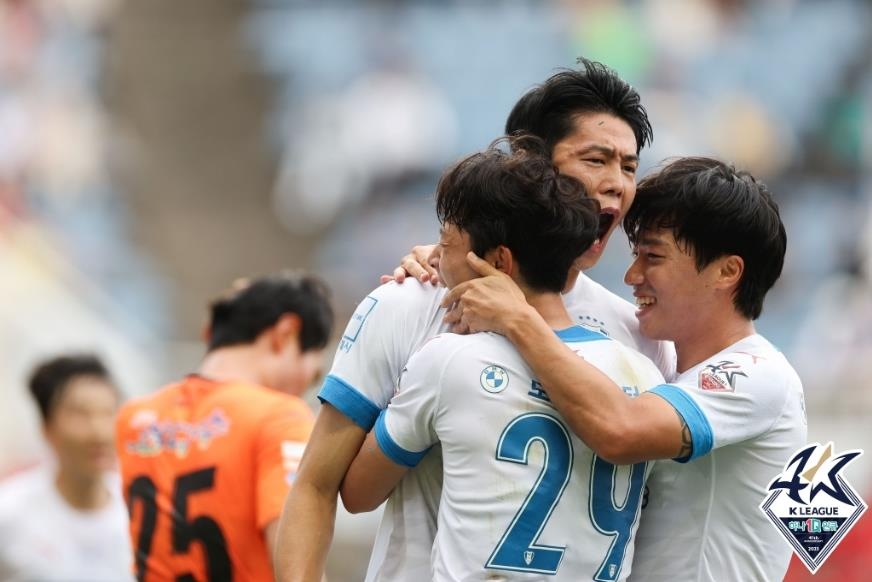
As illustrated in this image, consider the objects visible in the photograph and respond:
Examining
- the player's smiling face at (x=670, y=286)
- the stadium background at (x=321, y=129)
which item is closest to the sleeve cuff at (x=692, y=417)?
the player's smiling face at (x=670, y=286)

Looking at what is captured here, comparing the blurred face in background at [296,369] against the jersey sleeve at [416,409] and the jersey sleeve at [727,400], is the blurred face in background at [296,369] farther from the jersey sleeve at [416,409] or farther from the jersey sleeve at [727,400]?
the jersey sleeve at [727,400]

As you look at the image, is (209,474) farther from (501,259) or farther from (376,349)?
(501,259)

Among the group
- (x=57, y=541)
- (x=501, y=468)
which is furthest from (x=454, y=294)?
(x=57, y=541)

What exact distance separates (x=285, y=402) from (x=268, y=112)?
32.5 ft

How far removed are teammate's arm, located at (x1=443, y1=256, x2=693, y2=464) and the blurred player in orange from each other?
1873 millimetres

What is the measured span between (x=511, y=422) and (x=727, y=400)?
20.8 inches

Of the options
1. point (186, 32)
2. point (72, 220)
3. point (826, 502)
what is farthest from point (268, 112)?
point (826, 502)

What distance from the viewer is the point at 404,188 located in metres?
13.1

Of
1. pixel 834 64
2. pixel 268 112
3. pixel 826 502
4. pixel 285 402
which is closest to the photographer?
pixel 826 502

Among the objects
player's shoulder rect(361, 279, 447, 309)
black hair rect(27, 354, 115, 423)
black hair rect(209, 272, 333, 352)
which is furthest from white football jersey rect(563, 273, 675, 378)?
black hair rect(27, 354, 115, 423)

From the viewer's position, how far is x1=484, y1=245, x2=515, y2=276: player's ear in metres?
3.05

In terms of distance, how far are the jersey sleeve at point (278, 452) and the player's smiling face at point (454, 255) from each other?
168 cm

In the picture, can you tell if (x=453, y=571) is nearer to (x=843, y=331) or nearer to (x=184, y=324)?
(x=843, y=331)

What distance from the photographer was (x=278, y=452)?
4.73 metres
